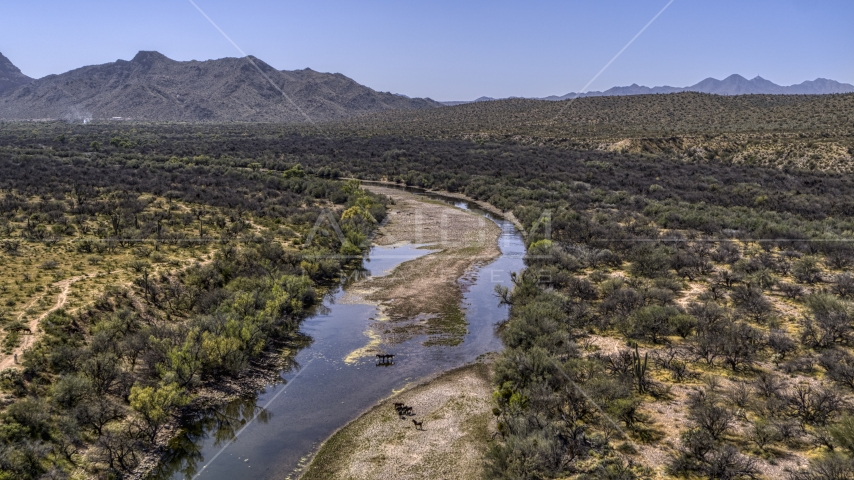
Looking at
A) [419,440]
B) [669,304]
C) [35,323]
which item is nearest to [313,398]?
[419,440]

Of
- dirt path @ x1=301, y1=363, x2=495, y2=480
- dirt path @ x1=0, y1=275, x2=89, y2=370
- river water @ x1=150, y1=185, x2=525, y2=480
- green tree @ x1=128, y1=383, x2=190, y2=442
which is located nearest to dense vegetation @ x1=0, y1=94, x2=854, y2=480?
green tree @ x1=128, y1=383, x2=190, y2=442

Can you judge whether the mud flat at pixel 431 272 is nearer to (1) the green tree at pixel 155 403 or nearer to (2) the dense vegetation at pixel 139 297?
(2) the dense vegetation at pixel 139 297

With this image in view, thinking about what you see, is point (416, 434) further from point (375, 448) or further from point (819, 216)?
point (819, 216)

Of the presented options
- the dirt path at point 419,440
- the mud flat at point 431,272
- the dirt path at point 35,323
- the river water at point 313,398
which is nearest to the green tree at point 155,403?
the river water at point 313,398

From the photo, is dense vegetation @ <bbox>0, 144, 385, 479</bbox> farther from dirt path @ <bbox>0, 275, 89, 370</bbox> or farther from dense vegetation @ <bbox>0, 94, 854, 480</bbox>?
dense vegetation @ <bbox>0, 94, 854, 480</bbox>

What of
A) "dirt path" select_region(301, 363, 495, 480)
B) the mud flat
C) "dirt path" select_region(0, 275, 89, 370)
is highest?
"dirt path" select_region(0, 275, 89, 370)

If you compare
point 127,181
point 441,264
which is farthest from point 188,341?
point 127,181
